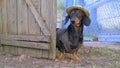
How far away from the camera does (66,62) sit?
15.4 feet

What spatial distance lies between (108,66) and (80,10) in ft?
3.57

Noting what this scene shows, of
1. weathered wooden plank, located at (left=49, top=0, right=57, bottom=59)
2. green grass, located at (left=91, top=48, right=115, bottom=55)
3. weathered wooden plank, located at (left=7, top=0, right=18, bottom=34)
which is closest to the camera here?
weathered wooden plank, located at (left=49, top=0, right=57, bottom=59)

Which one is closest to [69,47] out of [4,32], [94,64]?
[94,64]

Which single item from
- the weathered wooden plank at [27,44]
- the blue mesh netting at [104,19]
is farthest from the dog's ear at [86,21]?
the blue mesh netting at [104,19]

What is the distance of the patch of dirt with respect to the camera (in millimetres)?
4406

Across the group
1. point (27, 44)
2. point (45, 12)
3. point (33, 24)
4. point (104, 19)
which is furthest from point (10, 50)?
point (104, 19)

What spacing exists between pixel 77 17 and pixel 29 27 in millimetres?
887

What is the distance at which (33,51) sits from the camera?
5.02 m

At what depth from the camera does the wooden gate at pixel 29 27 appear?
4777 millimetres

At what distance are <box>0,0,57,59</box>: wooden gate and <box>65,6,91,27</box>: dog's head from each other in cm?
32

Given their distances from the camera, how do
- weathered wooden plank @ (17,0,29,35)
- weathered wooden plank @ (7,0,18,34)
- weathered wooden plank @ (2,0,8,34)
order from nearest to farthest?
weathered wooden plank @ (17,0,29,35)
weathered wooden plank @ (7,0,18,34)
weathered wooden plank @ (2,0,8,34)

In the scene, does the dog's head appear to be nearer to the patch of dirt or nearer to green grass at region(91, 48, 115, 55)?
the patch of dirt

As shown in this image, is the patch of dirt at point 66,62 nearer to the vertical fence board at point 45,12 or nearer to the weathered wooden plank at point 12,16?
the vertical fence board at point 45,12

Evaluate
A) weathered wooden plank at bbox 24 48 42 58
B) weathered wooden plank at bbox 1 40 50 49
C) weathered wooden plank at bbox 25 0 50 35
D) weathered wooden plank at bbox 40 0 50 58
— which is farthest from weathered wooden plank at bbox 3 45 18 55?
weathered wooden plank at bbox 25 0 50 35
